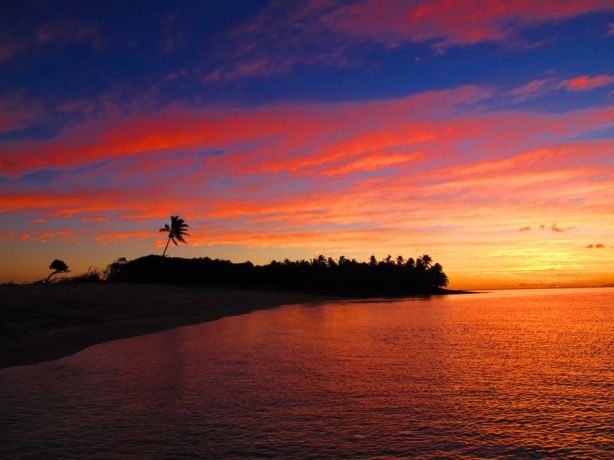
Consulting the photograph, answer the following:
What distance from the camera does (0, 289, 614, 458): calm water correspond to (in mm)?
10906

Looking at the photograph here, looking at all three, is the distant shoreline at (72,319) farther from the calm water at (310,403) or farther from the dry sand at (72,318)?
the calm water at (310,403)

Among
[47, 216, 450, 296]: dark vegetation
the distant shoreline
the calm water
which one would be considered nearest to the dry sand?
the distant shoreline

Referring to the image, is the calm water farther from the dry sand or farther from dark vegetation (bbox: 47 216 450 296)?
dark vegetation (bbox: 47 216 450 296)

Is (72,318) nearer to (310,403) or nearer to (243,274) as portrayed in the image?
(310,403)

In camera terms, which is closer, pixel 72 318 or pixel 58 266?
pixel 72 318

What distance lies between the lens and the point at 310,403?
14750mm

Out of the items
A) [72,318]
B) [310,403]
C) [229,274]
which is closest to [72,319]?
[72,318]

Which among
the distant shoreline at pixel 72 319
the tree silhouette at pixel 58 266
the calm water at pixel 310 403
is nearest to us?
the calm water at pixel 310 403

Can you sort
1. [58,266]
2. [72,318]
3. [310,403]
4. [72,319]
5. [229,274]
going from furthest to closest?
[229,274]
[58,266]
[72,318]
[72,319]
[310,403]

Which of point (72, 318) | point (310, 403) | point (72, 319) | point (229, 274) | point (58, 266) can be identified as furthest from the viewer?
point (229, 274)

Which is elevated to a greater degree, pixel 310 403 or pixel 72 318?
pixel 72 318

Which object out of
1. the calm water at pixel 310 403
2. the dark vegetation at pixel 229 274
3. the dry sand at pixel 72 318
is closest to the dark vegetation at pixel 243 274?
the dark vegetation at pixel 229 274

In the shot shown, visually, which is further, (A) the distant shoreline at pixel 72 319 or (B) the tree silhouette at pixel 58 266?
(B) the tree silhouette at pixel 58 266

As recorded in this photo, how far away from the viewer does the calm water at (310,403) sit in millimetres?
10906
